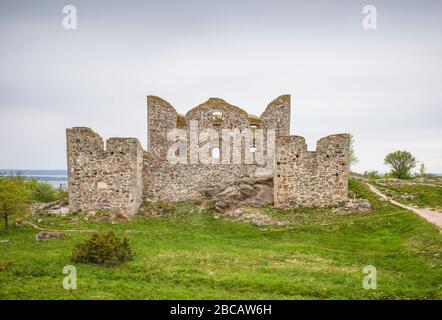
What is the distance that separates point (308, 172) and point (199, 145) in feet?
29.7

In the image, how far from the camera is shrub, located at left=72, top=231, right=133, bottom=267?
54.5 feet

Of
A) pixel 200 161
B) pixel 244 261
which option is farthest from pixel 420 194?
pixel 244 261

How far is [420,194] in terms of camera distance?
32.0m

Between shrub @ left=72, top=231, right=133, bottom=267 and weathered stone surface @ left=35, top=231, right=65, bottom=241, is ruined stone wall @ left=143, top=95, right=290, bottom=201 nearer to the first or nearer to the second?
weathered stone surface @ left=35, top=231, right=65, bottom=241

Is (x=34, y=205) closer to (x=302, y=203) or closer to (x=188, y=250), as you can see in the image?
(x=188, y=250)

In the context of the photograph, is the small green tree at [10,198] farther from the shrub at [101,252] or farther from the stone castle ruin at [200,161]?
the shrub at [101,252]

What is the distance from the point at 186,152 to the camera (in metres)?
33.2

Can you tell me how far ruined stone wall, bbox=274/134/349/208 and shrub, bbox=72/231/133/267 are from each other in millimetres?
15268

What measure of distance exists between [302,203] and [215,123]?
962cm

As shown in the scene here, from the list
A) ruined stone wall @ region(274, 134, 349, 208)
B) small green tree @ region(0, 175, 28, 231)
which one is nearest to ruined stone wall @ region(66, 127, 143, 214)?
small green tree @ region(0, 175, 28, 231)

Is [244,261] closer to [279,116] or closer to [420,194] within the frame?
[279,116]

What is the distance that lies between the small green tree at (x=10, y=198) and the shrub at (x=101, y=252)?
923 centimetres

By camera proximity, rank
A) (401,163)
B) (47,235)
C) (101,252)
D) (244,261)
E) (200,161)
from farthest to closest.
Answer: (401,163)
(200,161)
(47,235)
(244,261)
(101,252)

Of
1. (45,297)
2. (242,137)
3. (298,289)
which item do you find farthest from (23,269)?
(242,137)
